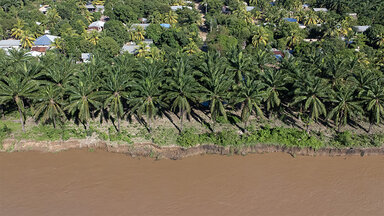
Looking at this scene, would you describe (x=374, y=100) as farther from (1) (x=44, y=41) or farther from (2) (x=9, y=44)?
(2) (x=9, y=44)

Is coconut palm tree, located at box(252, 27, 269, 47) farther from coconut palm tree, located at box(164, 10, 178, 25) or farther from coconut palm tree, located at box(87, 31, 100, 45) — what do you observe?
coconut palm tree, located at box(87, 31, 100, 45)

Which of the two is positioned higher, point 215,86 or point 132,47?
point 215,86

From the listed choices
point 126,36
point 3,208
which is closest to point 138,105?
point 3,208

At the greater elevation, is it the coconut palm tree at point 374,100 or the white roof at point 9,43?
the coconut palm tree at point 374,100

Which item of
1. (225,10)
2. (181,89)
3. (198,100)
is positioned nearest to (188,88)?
(181,89)

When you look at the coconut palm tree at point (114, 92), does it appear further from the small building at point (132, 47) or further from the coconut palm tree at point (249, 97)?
the small building at point (132, 47)

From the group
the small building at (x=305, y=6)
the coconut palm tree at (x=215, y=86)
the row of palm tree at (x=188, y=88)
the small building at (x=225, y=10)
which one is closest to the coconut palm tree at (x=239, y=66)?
the row of palm tree at (x=188, y=88)
